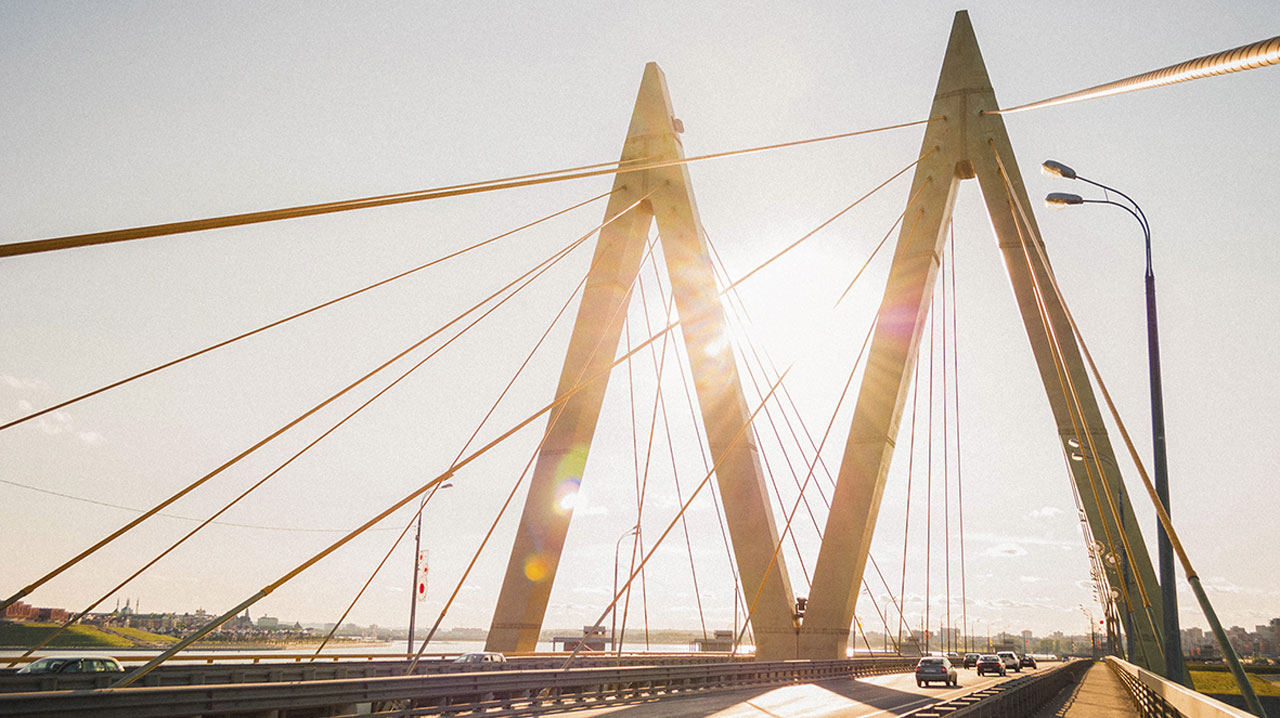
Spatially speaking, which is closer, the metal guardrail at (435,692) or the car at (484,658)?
the metal guardrail at (435,692)

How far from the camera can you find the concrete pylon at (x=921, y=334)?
2884 centimetres

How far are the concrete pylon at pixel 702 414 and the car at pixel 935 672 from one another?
613 cm

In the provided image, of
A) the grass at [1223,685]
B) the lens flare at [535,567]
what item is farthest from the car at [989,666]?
the lens flare at [535,567]

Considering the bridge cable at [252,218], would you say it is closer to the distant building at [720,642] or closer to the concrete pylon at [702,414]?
the concrete pylon at [702,414]

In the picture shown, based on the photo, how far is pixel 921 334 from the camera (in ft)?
101

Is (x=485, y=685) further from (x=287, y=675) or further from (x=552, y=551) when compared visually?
(x=552, y=551)

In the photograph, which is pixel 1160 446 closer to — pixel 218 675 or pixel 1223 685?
pixel 218 675

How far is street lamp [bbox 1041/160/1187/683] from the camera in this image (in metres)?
16.8

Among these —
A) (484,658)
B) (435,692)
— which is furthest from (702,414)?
(435,692)

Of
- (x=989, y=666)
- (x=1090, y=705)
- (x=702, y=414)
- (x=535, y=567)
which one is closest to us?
(x=1090, y=705)

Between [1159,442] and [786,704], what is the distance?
959 cm

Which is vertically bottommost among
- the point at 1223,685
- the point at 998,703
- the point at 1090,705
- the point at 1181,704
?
the point at 1223,685

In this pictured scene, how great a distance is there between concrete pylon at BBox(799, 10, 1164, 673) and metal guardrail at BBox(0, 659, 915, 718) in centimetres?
348

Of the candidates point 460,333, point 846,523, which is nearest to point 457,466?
point 460,333
